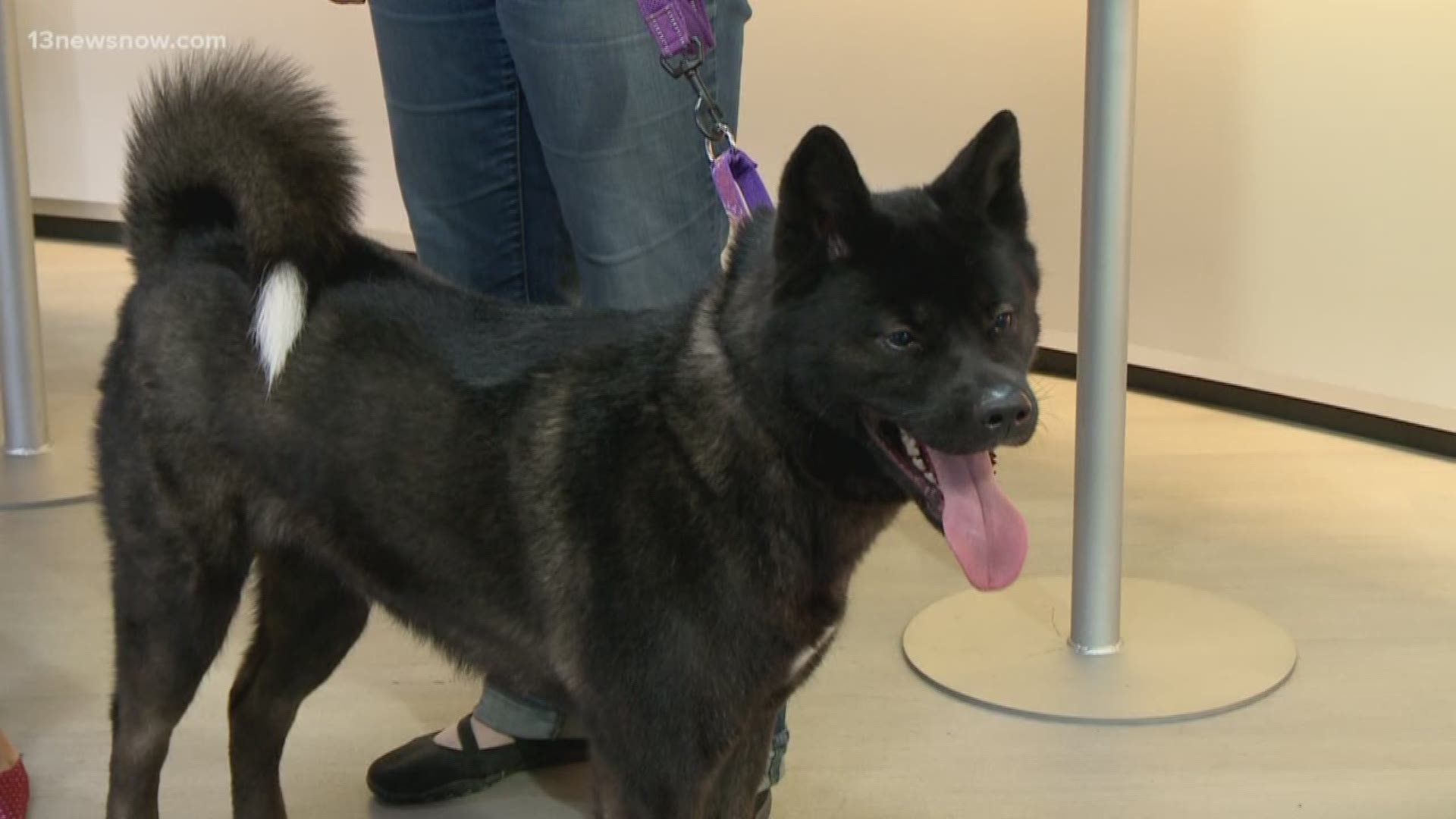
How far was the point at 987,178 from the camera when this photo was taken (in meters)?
1.65

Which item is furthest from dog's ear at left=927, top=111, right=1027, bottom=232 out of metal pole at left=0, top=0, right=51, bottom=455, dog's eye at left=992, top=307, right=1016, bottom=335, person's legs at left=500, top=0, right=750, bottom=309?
metal pole at left=0, top=0, right=51, bottom=455

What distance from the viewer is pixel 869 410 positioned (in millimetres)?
1541

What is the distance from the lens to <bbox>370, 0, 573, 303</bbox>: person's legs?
200 centimetres

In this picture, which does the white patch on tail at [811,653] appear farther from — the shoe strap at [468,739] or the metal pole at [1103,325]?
the metal pole at [1103,325]

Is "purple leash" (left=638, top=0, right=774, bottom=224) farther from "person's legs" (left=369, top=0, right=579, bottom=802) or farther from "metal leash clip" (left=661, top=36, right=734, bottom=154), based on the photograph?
"person's legs" (left=369, top=0, right=579, bottom=802)

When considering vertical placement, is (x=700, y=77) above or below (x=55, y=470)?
above

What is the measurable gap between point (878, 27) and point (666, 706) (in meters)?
2.87

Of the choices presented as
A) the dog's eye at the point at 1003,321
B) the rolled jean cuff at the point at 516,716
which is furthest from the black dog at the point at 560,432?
the rolled jean cuff at the point at 516,716

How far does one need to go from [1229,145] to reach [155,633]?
9.04ft

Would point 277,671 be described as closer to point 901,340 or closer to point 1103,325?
A: point 901,340

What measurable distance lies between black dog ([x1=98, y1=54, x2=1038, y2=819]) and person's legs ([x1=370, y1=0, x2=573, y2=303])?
18 cm

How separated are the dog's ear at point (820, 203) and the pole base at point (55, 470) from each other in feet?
6.79

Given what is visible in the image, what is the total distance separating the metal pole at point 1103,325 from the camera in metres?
2.47

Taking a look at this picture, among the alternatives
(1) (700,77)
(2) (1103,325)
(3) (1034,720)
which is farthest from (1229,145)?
(1) (700,77)
